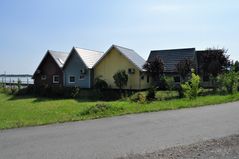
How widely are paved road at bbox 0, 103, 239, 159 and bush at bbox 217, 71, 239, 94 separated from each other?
14802 millimetres

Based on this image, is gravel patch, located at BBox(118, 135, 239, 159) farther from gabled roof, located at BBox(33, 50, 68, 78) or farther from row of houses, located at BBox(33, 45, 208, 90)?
gabled roof, located at BBox(33, 50, 68, 78)

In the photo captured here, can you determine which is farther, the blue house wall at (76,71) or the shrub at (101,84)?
the blue house wall at (76,71)

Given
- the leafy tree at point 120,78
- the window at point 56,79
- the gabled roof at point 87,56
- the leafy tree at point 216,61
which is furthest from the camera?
the window at point 56,79

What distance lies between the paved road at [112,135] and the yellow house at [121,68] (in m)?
20.4

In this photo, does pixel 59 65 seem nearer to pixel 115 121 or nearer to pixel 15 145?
pixel 115 121

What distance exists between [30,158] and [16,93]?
29860 millimetres

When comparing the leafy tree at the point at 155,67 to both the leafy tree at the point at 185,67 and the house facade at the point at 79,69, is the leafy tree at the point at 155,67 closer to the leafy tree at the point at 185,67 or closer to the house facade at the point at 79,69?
the leafy tree at the point at 185,67

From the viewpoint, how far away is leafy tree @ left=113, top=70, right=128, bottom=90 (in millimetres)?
31781

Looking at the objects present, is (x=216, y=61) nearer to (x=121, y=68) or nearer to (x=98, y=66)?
(x=121, y=68)

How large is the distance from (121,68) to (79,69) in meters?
6.30

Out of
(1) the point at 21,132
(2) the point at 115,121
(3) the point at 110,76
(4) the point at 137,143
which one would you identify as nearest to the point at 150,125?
(2) the point at 115,121

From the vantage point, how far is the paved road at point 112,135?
691cm

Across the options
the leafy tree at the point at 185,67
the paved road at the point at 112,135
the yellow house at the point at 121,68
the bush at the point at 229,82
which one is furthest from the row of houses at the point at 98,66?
the paved road at the point at 112,135

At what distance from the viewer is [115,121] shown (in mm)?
11148
